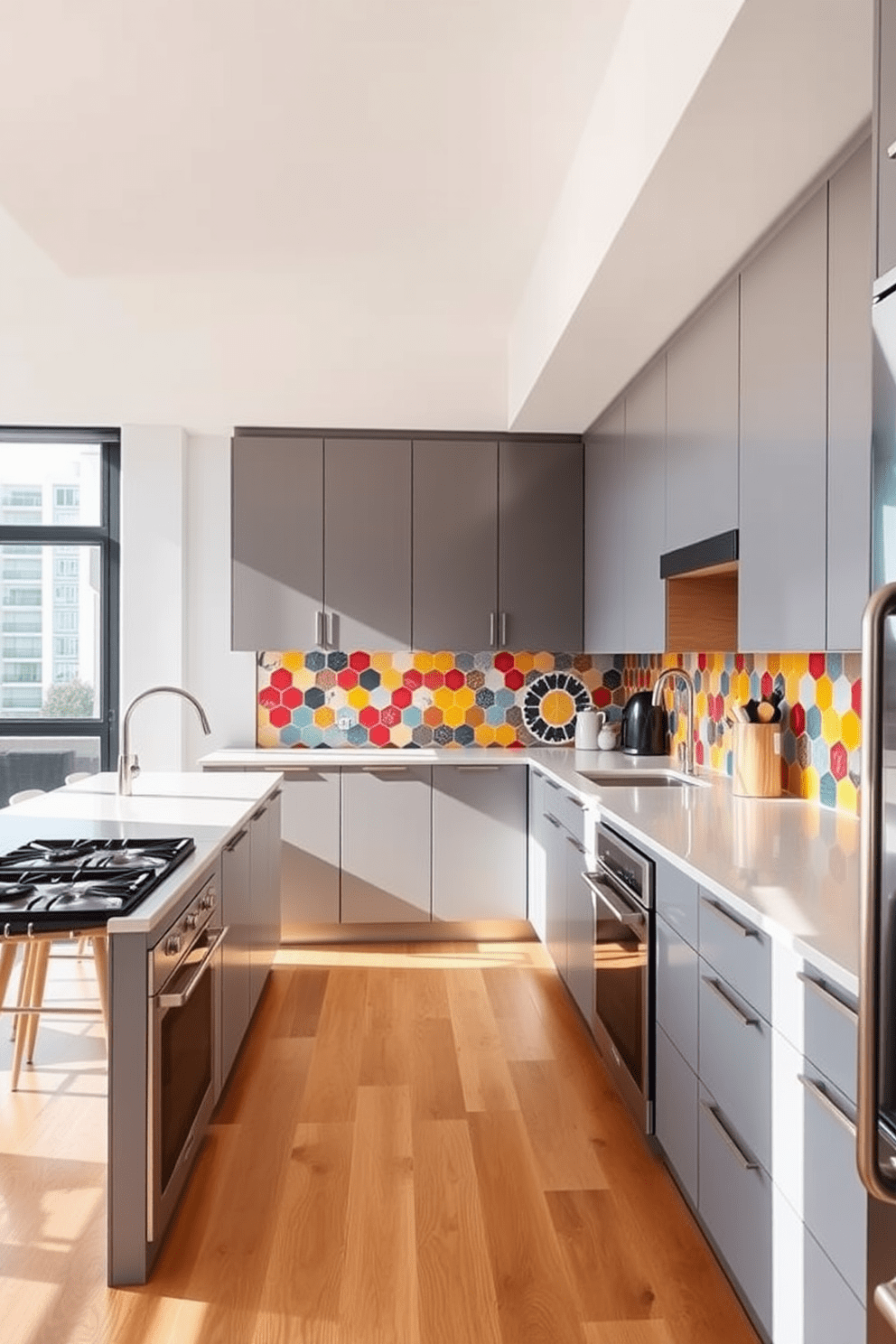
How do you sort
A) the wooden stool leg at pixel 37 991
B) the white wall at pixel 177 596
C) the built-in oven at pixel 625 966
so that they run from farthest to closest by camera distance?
the white wall at pixel 177 596, the wooden stool leg at pixel 37 991, the built-in oven at pixel 625 966

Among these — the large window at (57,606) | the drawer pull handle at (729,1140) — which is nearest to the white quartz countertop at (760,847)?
the drawer pull handle at (729,1140)

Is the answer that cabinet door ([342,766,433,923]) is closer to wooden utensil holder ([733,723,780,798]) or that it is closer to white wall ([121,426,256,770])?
white wall ([121,426,256,770])

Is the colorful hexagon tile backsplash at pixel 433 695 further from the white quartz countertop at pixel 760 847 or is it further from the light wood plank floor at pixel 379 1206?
the light wood plank floor at pixel 379 1206

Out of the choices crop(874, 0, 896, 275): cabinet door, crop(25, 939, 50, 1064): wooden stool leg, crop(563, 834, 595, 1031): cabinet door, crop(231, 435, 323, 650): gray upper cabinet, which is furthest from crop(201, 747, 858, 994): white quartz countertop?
crop(25, 939, 50, 1064): wooden stool leg

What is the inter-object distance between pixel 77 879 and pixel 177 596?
2.90 m

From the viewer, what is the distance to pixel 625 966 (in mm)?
2791

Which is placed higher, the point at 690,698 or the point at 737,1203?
the point at 690,698

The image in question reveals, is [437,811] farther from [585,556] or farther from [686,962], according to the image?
[686,962]

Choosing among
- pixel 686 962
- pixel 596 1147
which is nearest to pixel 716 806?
pixel 686 962

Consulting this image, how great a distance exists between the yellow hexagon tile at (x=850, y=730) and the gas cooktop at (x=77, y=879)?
1.84 meters

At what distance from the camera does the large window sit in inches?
200

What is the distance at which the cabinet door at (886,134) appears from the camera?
1.16 metres

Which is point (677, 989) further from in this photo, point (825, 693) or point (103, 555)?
point (103, 555)

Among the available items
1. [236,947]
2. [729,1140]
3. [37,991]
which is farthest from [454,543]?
[729,1140]
